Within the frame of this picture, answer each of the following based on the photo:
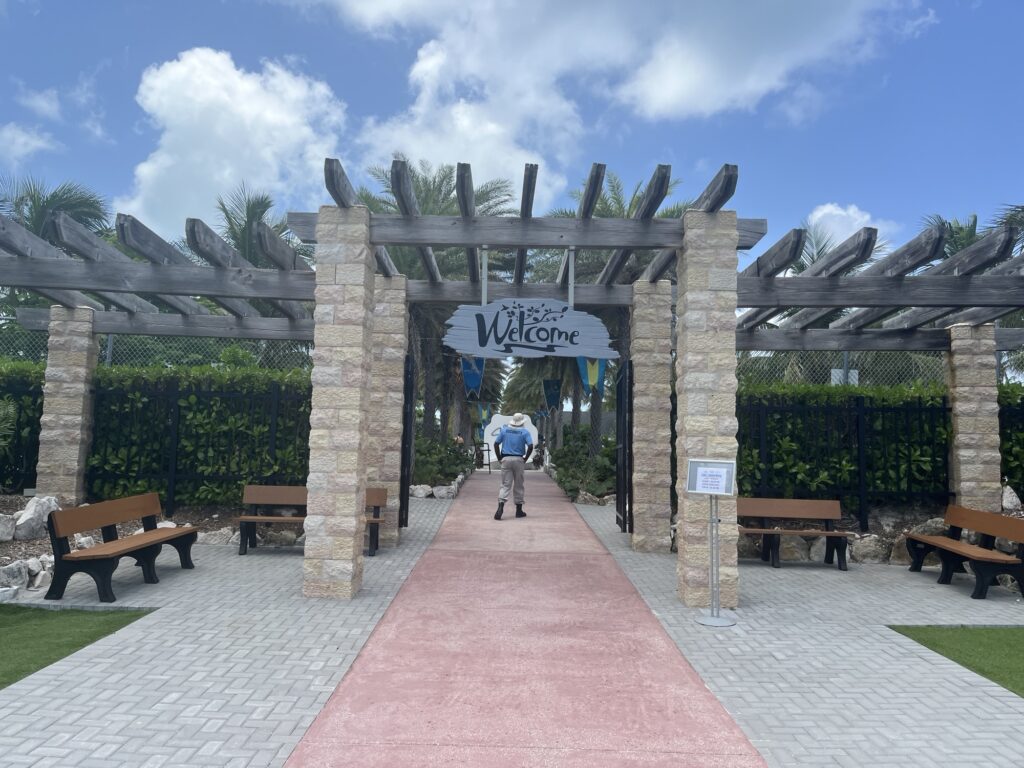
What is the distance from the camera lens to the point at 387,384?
9.21 meters

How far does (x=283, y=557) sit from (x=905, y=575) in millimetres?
7763

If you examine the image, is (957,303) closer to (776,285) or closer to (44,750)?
(776,285)

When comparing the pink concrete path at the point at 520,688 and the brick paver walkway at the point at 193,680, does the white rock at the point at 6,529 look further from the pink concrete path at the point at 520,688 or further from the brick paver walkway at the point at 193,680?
the pink concrete path at the point at 520,688

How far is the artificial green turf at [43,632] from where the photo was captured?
436cm

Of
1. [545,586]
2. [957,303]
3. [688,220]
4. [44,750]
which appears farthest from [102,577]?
[957,303]

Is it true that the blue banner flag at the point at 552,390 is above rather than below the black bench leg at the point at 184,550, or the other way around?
above

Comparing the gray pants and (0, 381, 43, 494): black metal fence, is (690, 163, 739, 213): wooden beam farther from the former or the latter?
(0, 381, 43, 494): black metal fence

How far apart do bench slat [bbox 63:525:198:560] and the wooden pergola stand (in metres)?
3.00

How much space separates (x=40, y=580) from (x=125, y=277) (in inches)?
145

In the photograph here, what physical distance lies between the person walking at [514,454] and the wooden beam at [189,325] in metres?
3.74

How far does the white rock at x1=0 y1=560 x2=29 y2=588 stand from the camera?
6.24 meters

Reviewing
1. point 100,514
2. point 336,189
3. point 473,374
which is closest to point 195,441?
point 100,514

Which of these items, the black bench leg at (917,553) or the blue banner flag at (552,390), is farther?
the blue banner flag at (552,390)

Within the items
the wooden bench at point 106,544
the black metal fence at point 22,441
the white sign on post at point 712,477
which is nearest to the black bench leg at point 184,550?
the wooden bench at point 106,544
